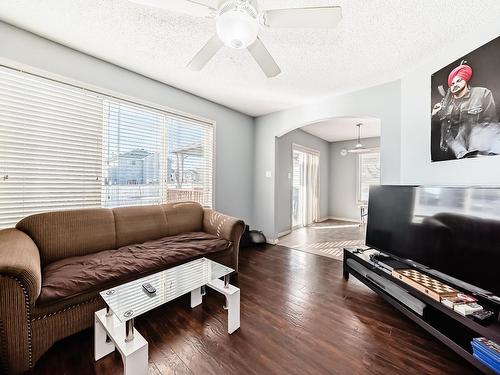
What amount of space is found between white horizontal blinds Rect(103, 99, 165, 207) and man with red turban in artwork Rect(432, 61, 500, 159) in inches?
131

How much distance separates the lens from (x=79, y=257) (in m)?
1.96

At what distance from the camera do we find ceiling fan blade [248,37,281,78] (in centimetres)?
Answer: 156

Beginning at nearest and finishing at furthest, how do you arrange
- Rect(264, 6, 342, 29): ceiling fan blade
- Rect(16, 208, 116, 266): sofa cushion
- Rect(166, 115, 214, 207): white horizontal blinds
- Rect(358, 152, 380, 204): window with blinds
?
Rect(264, 6, 342, 29): ceiling fan blade < Rect(16, 208, 116, 266): sofa cushion < Rect(166, 115, 214, 207): white horizontal blinds < Rect(358, 152, 380, 204): window with blinds

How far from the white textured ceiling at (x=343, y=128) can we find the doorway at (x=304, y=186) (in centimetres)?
53

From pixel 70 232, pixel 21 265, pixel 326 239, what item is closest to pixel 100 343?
pixel 21 265

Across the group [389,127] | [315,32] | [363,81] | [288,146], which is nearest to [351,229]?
[288,146]

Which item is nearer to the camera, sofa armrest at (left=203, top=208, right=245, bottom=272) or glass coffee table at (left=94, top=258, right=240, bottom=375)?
glass coffee table at (left=94, top=258, right=240, bottom=375)

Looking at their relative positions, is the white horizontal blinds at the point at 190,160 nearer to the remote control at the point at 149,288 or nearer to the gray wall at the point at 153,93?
the gray wall at the point at 153,93

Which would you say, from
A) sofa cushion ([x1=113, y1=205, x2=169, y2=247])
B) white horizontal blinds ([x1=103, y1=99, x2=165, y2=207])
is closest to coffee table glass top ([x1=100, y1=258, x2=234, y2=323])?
sofa cushion ([x1=113, y1=205, x2=169, y2=247])

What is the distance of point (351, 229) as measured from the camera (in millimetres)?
5426

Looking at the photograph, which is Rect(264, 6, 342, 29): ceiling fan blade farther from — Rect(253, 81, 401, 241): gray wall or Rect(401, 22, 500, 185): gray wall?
Rect(253, 81, 401, 241): gray wall

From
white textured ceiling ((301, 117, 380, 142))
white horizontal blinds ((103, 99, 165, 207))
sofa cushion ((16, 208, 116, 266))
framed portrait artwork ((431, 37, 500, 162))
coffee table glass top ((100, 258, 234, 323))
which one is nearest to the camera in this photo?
coffee table glass top ((100, 258, 234, 323))

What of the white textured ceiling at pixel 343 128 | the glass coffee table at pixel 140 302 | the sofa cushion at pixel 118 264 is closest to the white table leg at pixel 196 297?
the glass coffee table at pixel 140 302

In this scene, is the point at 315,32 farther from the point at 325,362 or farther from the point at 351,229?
the point at 351,229
